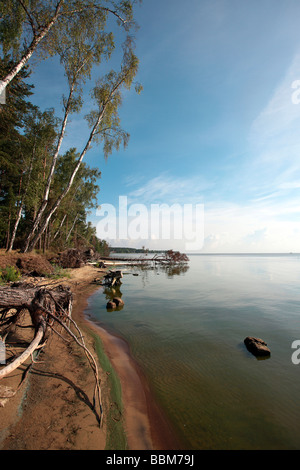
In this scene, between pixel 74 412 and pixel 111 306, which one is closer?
pixel 74 412

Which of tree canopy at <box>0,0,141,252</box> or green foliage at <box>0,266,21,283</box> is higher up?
tree canopy at <box>0,0,141,252</box>

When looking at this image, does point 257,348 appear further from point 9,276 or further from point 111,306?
point 9,276

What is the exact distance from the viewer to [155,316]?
953 cm

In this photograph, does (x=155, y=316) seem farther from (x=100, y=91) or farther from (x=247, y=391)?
(x=100, y=91)

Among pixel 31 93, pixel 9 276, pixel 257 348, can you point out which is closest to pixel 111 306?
pixel 9 276

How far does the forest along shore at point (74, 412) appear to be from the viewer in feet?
8.77

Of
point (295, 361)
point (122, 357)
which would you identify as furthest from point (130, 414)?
point (295, 361)

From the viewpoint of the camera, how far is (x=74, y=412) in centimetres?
317

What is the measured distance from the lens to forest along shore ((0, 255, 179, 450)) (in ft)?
8.77
